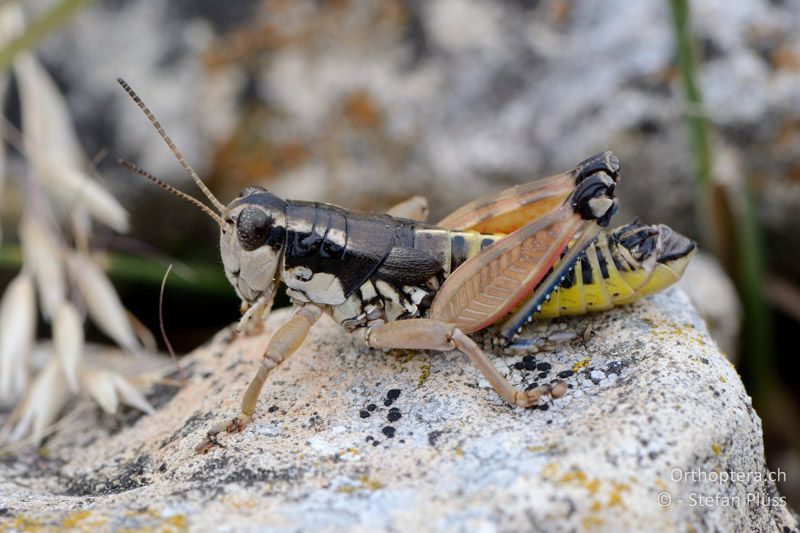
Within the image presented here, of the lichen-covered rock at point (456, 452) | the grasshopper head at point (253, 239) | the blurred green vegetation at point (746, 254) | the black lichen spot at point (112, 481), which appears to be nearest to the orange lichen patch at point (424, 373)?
the lichen-covered rock at point (456, 452)

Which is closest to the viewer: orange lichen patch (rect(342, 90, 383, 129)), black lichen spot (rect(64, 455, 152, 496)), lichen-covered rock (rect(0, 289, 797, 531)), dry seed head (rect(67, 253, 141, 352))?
lichen-covered rock (rect(0, 289, 797, 531))

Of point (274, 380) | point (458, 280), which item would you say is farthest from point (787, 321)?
point (274, 380)

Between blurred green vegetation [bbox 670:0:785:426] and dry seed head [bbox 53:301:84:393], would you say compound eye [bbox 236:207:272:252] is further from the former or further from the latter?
blurred green vegetation [bbox 670:0:785:426]

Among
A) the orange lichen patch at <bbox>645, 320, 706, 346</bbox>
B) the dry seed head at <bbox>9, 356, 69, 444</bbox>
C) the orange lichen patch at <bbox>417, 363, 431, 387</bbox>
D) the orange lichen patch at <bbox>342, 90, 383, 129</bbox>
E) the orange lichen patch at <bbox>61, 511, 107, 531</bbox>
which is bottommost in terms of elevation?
the orange lichen patch at <bbox>645, 320, 706, 346</bbox>

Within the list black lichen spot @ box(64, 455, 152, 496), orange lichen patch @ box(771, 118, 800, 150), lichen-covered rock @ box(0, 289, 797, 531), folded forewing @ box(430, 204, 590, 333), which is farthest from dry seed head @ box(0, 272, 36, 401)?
orange lichen patch @ box(771, 118, 800, 150)

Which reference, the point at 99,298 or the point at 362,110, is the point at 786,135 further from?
the point at 99,298

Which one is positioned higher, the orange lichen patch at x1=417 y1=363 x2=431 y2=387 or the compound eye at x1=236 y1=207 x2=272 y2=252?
the compound eye at x1=236 y1=207 x2=272 y2=252

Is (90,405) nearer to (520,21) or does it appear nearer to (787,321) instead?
(520,21)
